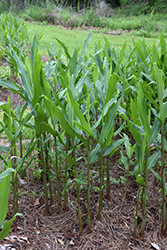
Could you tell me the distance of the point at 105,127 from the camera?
1.29 m

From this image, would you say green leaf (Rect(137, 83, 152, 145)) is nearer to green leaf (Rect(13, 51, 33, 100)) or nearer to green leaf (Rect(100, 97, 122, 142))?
green leaf (Rect(100, 97, 122, 142))

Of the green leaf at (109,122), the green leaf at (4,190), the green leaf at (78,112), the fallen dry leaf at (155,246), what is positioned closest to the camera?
the green leaf at (4,190)

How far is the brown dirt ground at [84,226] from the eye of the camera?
1444mm

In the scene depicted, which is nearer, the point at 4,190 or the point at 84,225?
the point at 4,190

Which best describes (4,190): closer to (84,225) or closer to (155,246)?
(84,225)

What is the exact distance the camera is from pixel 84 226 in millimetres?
1563

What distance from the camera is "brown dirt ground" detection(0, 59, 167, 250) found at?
1444 millimetres

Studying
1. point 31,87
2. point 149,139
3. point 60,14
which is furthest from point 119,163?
point 60,14

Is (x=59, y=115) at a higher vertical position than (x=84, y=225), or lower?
higher

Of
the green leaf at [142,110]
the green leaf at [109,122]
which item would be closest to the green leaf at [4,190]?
the green leaf at [109,122]

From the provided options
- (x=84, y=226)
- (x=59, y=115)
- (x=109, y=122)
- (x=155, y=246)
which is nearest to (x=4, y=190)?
(x=59, y=115)

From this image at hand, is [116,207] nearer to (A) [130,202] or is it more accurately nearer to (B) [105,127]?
(A) [130,202]

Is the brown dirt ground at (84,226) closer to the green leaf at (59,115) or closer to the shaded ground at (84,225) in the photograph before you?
the shaded ground at (84,225)

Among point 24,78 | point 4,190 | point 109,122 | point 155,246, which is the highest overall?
point 24,78
